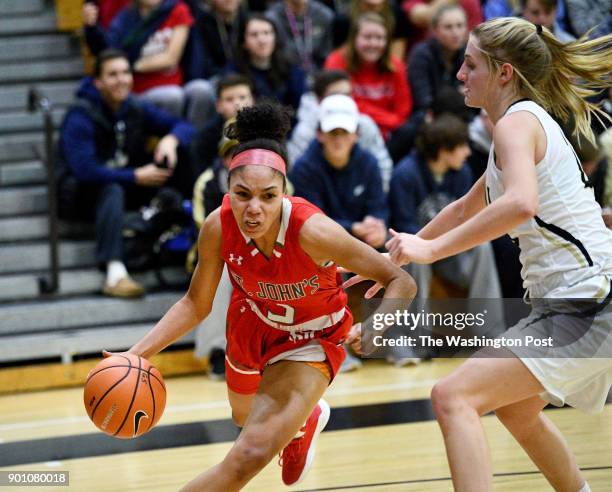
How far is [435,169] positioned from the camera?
748 cm

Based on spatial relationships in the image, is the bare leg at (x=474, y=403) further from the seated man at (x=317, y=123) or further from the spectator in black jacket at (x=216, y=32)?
the spectator in black jacket at (x=216, y=32)

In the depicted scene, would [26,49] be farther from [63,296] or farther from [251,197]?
[251,197]

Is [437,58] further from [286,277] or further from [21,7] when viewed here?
[286,277]

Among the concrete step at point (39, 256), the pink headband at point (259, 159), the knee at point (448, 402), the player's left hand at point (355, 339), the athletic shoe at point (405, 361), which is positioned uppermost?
the pink headband at point (259, 159)

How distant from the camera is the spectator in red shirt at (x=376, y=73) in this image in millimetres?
8055

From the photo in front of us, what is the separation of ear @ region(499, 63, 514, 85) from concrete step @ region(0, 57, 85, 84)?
601cm

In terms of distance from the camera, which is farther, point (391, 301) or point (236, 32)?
point (236, 32)

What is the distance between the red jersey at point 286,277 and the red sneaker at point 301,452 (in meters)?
0.59

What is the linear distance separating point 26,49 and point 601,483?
6389 millimetres

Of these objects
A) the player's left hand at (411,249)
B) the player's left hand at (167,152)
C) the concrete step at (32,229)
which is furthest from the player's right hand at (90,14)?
the player's left hand at (411,249)

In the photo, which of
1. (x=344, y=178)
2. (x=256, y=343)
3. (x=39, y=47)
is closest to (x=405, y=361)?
(x=344, y=178)

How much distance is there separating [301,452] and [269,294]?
870mm

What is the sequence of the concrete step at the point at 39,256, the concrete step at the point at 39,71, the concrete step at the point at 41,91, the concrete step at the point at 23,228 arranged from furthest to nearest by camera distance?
the concrete step at the point at 39,71 < the concrete step at the point at 41,91 < the concrete step at the point at 23,228 < the concrete step at the point at 39,256

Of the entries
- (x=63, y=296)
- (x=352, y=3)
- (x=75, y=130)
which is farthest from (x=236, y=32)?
(x=63, y=296)
